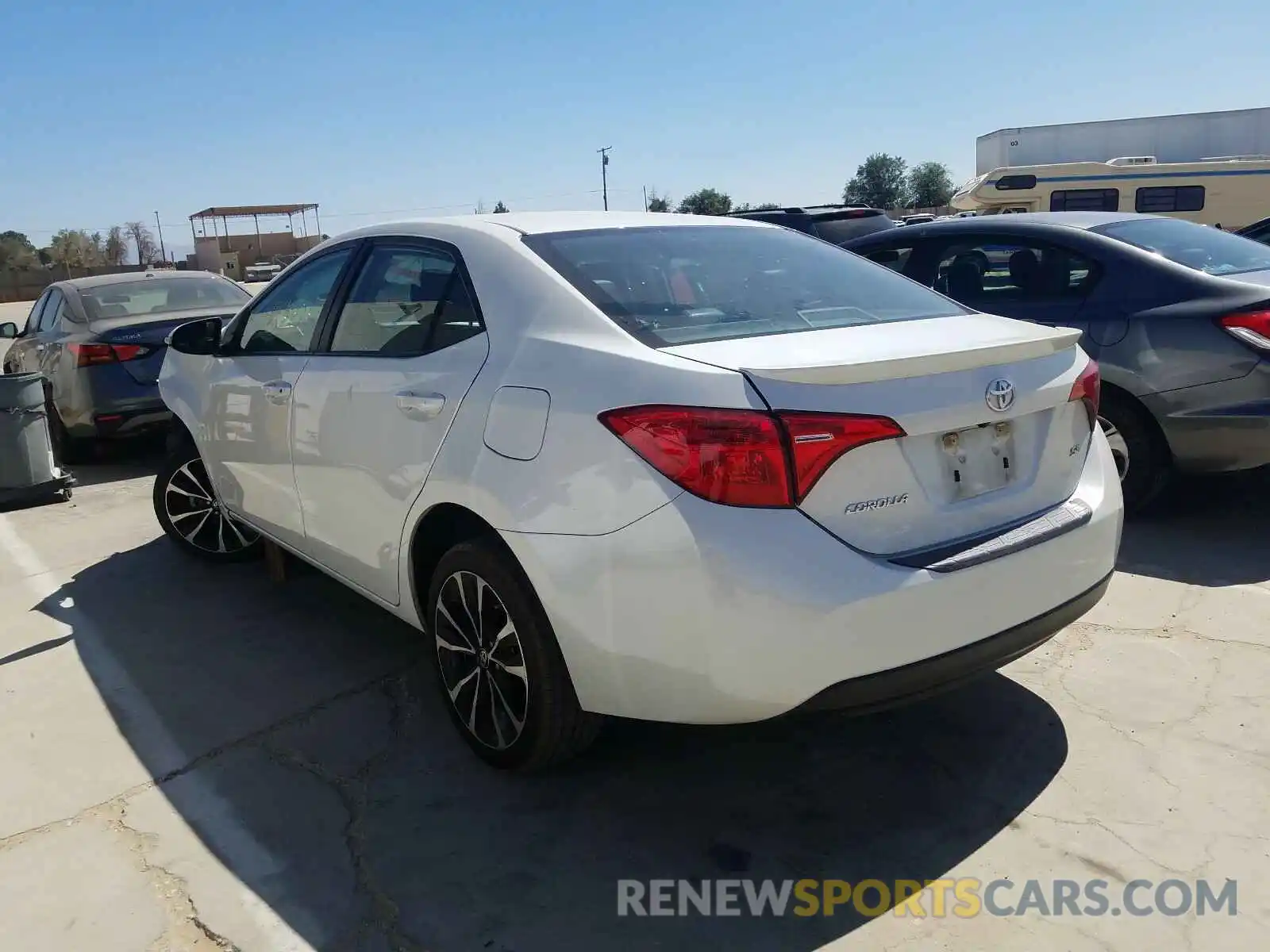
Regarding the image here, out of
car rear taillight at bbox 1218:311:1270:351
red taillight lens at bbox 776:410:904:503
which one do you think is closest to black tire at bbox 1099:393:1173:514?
car rear taillight at bbox 1218:311:1270:351

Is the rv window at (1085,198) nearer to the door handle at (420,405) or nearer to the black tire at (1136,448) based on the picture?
the black tire at (1136,448)

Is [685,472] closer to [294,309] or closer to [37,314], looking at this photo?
[294,309]

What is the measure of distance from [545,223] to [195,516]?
2.88 m

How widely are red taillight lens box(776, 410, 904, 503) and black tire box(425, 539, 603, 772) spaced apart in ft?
2.71

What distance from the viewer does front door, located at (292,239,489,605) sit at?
3041 millimetres

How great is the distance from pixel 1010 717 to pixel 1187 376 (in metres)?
2.41

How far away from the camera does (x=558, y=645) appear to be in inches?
105

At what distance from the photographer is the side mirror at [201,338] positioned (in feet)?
→ 14.9

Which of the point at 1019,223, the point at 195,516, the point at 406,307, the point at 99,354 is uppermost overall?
the point at 1019,223

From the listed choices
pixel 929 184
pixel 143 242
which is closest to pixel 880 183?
pixel 929 184

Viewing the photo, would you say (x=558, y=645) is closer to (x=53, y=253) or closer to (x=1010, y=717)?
(x=1010, y=717)

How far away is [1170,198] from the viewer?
2005 centimetres

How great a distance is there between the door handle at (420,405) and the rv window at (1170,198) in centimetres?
2060

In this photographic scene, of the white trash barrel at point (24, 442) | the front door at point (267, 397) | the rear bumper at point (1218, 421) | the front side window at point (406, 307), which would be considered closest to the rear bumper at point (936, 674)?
the front side window at point (406, 307)
